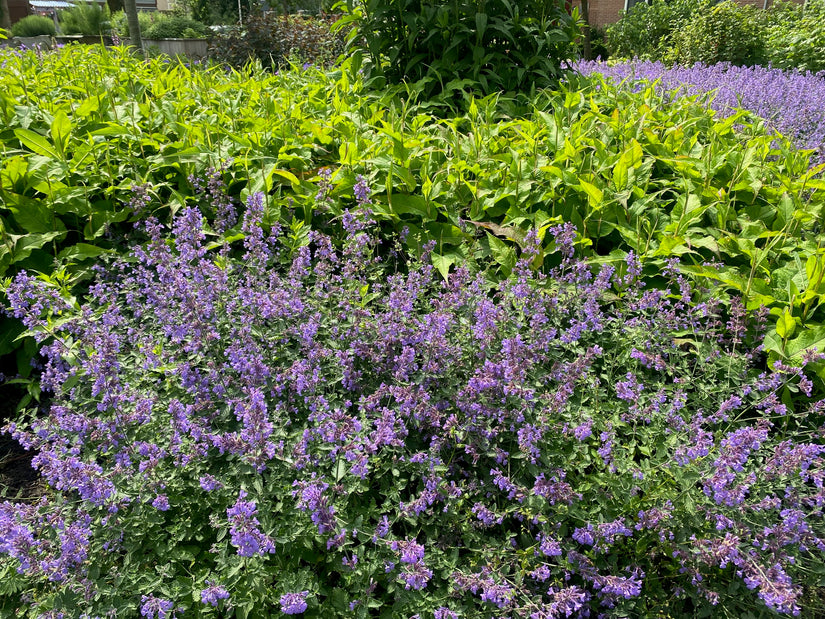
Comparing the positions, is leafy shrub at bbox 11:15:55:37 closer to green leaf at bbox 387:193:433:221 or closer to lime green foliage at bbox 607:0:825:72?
lime green foliage at bbox 607:0:825:72

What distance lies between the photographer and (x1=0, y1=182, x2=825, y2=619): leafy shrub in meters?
1.78

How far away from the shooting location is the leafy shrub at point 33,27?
35969 mm

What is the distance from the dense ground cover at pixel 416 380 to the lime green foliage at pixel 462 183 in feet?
0.07

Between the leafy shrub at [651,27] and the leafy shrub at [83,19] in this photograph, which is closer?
A: the leafy shrub at [651,27]

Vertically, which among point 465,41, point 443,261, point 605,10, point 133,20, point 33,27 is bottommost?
point 443,261

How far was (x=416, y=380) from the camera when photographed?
210 cm

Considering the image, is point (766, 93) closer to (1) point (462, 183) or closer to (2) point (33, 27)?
(1) point (462, 183)

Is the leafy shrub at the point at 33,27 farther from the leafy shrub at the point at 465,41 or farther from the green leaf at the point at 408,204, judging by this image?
the green leaf at the point at 408,204

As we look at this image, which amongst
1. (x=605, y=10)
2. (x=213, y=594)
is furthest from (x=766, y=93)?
(x=605, y=10)

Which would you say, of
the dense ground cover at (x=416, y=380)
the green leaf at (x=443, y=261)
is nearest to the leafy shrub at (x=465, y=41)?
the dense ground cover at (x=416, y=380)

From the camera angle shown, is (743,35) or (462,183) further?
(743,35)

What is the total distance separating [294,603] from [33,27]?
153ft

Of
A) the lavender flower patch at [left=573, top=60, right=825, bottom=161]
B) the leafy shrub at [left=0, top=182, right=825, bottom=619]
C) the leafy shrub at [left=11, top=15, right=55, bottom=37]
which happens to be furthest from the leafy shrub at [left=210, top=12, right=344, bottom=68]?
the leafy shrub at [left=11, top=15, right=55, bottom=37]

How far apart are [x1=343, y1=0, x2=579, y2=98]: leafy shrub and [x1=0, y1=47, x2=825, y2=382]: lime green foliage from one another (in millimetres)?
853
